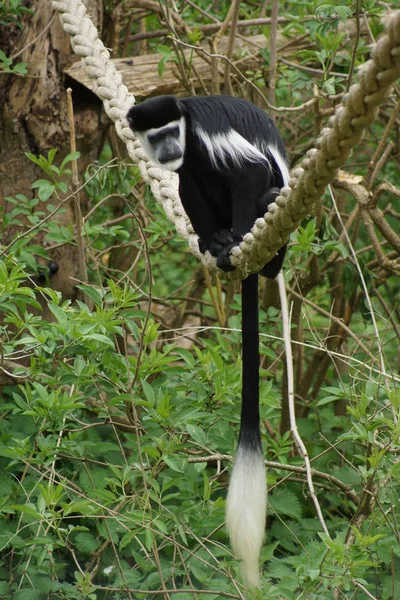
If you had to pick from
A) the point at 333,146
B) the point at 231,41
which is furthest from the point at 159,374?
the point at 333,146

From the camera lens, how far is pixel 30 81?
237 centimetres

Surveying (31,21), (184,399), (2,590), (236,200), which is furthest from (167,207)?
(2,590)

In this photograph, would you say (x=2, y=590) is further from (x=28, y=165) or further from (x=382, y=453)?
(x=28, y=165)

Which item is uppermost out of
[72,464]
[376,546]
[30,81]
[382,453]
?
[30,81]

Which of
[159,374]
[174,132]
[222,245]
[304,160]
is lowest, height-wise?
[159,374]

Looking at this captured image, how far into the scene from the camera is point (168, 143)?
1849mm

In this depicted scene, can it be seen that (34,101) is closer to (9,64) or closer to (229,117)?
(9,64)

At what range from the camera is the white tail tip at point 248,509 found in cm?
156

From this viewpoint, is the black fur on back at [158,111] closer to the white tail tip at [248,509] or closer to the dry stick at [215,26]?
the white tail tip at [248,509]

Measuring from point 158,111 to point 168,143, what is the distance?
0.08 metres

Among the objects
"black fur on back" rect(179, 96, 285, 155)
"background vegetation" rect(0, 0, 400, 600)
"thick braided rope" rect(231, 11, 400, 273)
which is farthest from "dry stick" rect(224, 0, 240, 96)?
"thick braided rope" rect(231, 11, 400, 273)

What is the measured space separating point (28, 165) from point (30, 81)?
24cm

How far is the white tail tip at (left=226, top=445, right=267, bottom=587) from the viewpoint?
1556 millimetres

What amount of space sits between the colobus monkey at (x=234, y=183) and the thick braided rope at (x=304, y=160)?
0.23 feet
